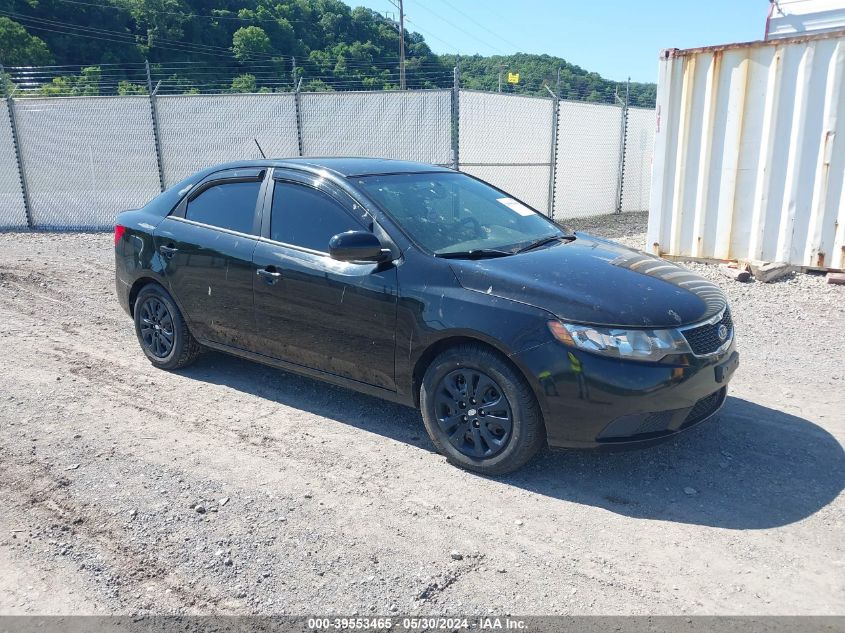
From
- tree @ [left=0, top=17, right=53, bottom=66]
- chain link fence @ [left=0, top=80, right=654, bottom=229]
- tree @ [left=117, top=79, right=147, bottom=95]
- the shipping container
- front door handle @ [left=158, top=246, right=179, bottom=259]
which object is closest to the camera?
front door handle @ [left=158, top=246, right=179, bottom=259]

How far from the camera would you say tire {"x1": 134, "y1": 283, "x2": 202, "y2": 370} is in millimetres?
5406

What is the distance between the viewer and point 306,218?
15.0 feet

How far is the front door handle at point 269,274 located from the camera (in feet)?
14.9

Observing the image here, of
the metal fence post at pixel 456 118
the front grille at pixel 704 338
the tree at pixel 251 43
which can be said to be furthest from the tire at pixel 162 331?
the tree at pixel 251 43

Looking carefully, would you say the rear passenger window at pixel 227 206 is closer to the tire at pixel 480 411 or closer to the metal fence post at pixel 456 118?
the tire at pixel 480 411

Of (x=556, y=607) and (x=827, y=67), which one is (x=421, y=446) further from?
(x=827, y=67)

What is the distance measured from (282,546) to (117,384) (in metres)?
2.76

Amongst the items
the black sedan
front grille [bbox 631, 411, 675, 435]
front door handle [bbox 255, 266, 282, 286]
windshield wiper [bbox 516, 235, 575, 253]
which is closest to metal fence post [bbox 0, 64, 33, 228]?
the black sedan

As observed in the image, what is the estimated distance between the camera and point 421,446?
167 inches

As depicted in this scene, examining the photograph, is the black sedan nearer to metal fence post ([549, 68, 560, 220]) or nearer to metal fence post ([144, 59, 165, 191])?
metal fence post ([549, 68, 560, 220])

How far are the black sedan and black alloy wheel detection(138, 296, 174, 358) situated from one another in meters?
0.03

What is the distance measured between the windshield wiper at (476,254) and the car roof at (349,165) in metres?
1.01

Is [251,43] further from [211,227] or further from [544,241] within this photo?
[544,241]

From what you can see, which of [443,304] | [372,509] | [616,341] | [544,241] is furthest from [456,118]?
[372,509]
